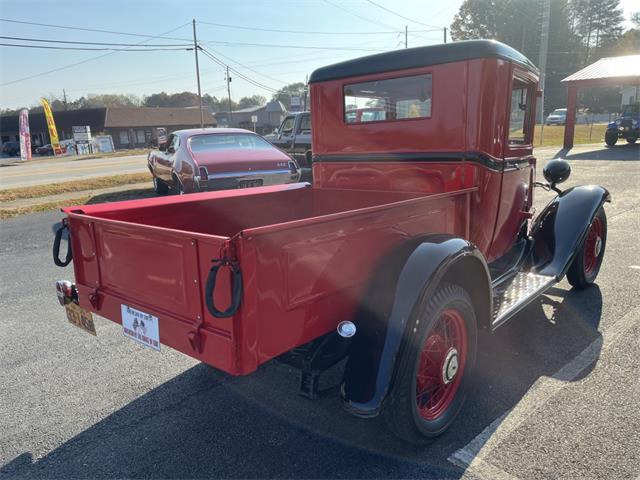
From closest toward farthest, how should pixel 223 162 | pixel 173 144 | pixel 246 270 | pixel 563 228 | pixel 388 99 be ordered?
1. pixel 246 270
2. pixel 388 99
3. pixel 563 228
4. pixel 223 162
5. pixel 173 144

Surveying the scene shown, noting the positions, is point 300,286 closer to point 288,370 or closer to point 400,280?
point 400,280

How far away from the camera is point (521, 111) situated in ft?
13.3

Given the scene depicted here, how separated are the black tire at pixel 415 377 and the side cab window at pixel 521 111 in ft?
5.92

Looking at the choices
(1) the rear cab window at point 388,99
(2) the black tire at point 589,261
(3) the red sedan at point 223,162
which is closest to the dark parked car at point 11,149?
(3) the red sedan at point 223,162

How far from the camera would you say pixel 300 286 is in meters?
2.05

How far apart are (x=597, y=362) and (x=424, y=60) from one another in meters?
2.40

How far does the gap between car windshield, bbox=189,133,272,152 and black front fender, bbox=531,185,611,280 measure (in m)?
6.19

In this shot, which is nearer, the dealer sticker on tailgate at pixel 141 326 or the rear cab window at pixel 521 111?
the dealer sticker on tailgate at pixel 141 326

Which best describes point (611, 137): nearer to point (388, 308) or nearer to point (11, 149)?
point (388, 308)

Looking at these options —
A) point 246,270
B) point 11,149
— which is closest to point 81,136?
point 11,149

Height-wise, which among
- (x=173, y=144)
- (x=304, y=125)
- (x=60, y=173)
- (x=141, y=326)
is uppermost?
(x=304, y=125)

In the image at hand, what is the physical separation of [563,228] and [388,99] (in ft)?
6.34

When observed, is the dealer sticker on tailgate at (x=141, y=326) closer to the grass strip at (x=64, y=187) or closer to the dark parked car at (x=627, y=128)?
the grass strip at (x=64, y=187)

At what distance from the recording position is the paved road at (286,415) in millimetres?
2355
